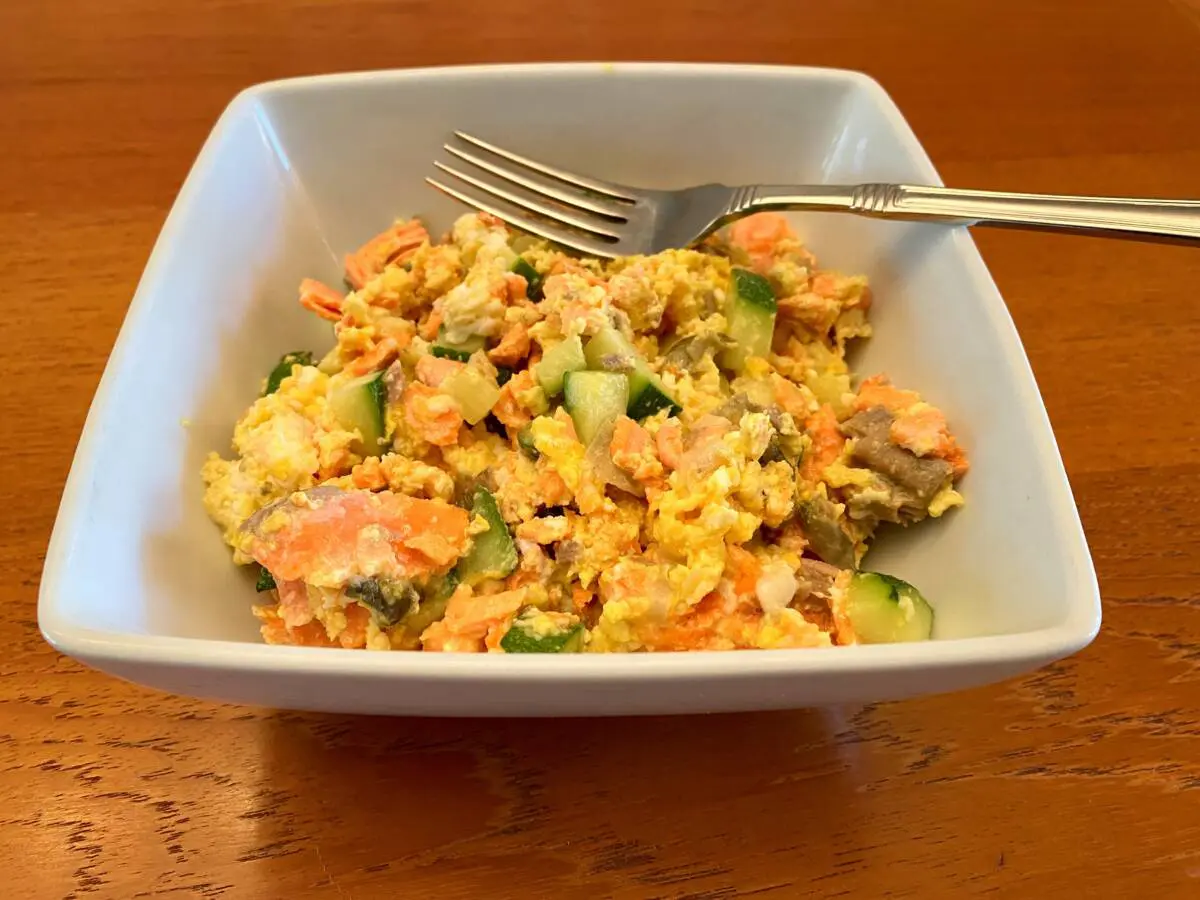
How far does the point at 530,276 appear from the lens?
55.7 inches

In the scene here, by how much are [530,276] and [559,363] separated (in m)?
0.24

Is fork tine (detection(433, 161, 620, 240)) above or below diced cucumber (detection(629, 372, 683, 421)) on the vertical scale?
above

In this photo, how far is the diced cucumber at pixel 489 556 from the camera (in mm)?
1105

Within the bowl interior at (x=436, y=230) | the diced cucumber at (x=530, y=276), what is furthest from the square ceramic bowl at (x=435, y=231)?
the diced cucumber at (x=530, y=276)

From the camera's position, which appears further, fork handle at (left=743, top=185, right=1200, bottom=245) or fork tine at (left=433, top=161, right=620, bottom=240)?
fork tine at (left=433, top=161, right=620, bottom=240)

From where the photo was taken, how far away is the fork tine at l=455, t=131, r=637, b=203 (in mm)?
1498

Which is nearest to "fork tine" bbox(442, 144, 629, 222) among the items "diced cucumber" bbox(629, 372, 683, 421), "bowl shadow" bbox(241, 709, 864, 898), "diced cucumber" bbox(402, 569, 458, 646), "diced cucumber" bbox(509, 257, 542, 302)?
"diced cucumber" bbox(509, 257, 542, 302)

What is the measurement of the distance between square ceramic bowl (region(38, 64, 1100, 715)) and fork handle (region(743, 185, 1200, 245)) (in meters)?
0.05

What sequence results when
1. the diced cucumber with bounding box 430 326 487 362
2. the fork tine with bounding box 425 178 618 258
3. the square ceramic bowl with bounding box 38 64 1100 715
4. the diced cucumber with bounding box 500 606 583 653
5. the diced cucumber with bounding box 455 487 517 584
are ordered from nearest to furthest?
the square ceramic bowl with bounding box 38 64 1100 715 < the diced cucumber with bounding box 500 606 583 653 < the diced cucumber with bounding box 455 487 517 584 < the diced cucumber with bounding box 430 326 487 362 < the fork tine with bounding box 425 178 618 258

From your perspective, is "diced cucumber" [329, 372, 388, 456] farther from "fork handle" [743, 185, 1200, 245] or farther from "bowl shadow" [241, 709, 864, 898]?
"fork handle" [743, 185, 1200, 245]

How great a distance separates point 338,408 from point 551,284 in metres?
0.34

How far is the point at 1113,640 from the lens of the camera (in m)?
1.26

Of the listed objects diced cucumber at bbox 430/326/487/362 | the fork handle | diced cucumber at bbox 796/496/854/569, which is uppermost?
the fork handle

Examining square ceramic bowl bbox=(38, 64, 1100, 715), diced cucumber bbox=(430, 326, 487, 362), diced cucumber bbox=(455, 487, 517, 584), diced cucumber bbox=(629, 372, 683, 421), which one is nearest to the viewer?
square ceramic bowl bbox=(38, 64, 1100, 715)
